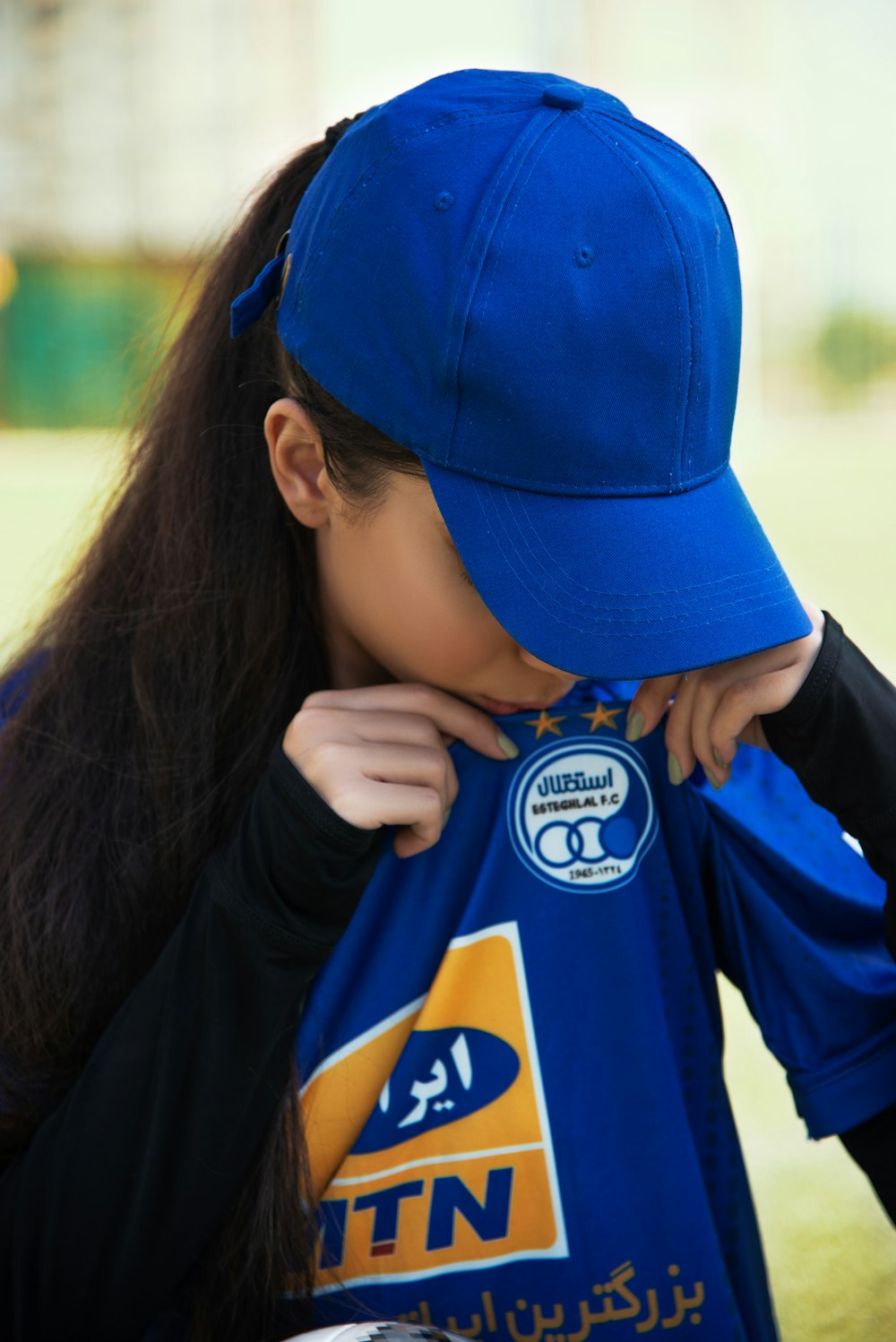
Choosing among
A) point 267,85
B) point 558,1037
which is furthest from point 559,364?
point 267,85

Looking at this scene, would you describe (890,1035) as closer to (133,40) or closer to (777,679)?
(777,679)

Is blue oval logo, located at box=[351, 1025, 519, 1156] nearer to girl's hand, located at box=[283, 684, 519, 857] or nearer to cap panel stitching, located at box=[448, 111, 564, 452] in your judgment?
girl's hand, located at box=[283, 684, 519, 857]

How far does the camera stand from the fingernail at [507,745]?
4.20 feet

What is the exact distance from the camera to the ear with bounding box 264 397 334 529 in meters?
1.19

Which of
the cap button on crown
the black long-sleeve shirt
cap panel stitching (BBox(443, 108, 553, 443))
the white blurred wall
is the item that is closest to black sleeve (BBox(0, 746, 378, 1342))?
the black long-sleeve shirt

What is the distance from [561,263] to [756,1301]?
38.8 inches

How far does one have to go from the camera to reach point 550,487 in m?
1.06

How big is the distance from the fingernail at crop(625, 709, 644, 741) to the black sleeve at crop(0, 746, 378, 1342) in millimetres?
275

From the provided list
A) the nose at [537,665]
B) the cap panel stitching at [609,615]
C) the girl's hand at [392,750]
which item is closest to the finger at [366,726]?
the girl's hand at [392,750]

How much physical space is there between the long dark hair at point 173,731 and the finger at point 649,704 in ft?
1.05

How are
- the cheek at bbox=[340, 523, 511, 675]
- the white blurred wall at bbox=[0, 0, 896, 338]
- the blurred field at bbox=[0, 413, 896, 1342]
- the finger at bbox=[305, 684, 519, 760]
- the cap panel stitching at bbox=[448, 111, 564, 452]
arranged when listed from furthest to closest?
the white blurred wall at bbox=[0, 0, 896, 338] → the blurred field at bbox=[0, 413, 896, 1342] → the finger at bbox=[305, 684, 519, 760] → the cheek at bbox=[340, 523, 511, 675] → the cap panel stitching at bbox=[448, 111, 564, 452]

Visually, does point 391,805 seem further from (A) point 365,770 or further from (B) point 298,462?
(B) point 298,462

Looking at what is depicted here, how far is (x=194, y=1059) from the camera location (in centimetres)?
119

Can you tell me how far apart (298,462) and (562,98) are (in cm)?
37
